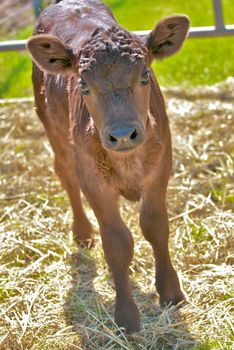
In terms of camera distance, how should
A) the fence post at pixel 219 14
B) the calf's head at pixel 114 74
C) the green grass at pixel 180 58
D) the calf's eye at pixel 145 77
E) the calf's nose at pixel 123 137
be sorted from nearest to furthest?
1. the calf's nose at pixel 123 137
2. the calf's head at pixel 114 74
3. the calf's eye at pixel 145 77
4. the fence post at pixel 219 14
5. the green grass at pixel 180 58

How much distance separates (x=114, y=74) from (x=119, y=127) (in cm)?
41

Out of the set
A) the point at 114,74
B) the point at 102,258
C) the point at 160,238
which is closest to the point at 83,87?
the point at 114,74

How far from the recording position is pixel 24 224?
759cm

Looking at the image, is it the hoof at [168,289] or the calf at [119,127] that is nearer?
the calf at [119,127]

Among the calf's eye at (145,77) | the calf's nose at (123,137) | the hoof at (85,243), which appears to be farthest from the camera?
the hoof at (85,243)

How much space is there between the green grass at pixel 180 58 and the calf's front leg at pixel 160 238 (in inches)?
→ 194

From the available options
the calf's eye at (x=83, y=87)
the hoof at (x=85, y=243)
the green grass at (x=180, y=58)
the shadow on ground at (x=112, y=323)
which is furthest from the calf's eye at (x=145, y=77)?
the green grass at (x=180, y=58)

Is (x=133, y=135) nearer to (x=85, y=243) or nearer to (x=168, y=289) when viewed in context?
(x=168, y=289)

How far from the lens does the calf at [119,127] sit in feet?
17.9

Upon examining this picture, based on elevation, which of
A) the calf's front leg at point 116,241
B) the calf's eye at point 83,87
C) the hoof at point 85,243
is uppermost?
the calf's eye at point 83,87

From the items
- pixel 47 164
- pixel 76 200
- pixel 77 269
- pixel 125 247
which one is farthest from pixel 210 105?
pixel 125 247

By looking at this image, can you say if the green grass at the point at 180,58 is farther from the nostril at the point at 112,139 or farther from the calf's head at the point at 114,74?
the nostril at the point at 112,139

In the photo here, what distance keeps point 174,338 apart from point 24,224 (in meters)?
2.34

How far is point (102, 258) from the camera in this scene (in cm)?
706
